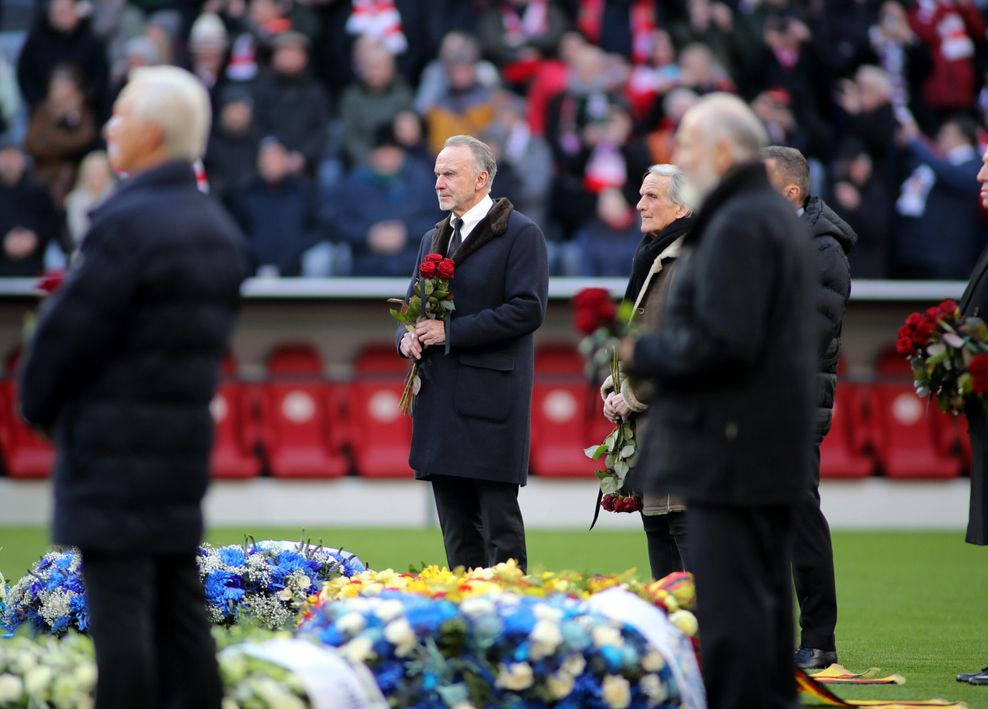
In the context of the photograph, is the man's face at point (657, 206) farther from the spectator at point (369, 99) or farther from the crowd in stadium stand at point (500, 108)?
the spectator at point (369, 99)

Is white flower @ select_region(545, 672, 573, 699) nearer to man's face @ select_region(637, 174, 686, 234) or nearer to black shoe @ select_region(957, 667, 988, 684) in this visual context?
black shoe @ select_region(957, 667, 988, 684)

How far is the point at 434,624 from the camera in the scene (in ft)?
16.7

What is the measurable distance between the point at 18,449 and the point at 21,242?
2.00m

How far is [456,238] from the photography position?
7484mm

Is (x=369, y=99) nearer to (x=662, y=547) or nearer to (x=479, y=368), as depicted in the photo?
(x=479, y=368)

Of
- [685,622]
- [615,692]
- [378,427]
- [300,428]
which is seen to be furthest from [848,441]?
[615,692]

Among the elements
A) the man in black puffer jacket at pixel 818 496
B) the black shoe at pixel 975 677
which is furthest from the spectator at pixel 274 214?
the black shoe at pixel 975 677

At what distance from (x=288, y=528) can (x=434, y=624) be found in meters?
9.31

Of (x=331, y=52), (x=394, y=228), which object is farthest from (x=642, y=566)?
(x=331, y=52)

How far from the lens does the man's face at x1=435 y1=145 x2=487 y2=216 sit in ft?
23.9

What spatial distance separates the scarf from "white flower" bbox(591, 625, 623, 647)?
1.81m

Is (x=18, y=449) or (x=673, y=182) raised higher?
(x=673, y=182)

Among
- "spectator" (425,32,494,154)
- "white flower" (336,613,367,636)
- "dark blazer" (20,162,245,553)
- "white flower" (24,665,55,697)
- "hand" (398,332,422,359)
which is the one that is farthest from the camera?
"spectator" (425,32,494,154)

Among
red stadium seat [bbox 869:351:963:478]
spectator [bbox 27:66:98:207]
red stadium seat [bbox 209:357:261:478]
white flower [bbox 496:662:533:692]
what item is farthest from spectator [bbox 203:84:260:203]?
white flower [bbox 496:662:533:692]
